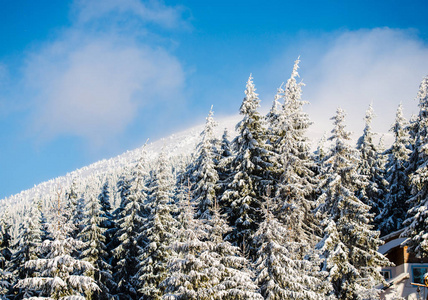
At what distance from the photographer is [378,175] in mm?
41250

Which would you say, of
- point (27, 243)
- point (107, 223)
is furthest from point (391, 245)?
point (27, 243)

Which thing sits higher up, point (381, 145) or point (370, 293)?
point (381, 145)

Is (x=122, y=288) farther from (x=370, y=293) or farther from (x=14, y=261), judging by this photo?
(x=370, y=293)

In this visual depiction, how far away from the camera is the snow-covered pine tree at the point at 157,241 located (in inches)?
1141

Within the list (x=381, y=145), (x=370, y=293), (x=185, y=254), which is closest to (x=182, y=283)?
(x=185, y=254)

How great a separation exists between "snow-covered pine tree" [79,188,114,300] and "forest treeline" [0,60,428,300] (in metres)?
0.13

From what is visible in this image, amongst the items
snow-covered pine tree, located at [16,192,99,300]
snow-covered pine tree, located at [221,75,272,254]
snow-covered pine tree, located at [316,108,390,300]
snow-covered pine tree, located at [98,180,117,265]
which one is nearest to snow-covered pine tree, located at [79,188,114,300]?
snow-covered pine tree, located at [98,180,117,265]

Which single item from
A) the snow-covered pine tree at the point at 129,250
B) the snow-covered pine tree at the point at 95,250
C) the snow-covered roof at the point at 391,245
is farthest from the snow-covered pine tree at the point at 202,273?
the snow-covered roof at the point at 391,245

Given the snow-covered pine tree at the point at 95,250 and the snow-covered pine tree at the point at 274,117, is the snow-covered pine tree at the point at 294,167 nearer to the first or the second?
the snow-covered pine tree at the point at 274,117

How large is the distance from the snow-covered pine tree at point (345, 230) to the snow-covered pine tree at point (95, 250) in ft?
65.8

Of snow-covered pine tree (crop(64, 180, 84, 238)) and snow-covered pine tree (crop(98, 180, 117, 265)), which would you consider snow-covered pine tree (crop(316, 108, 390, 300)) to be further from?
snow-covered pine tree (crop(64, 180, 84, 238))

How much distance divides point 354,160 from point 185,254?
1300 cm

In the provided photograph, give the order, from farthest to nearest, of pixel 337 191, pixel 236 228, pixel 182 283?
pixel 236 228 < pixel 337 191 < pixel 182 283

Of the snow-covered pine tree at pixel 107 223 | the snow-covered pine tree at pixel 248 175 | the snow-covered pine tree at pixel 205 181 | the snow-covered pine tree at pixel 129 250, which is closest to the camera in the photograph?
the snow-covered pine tree at pixel 248 175
